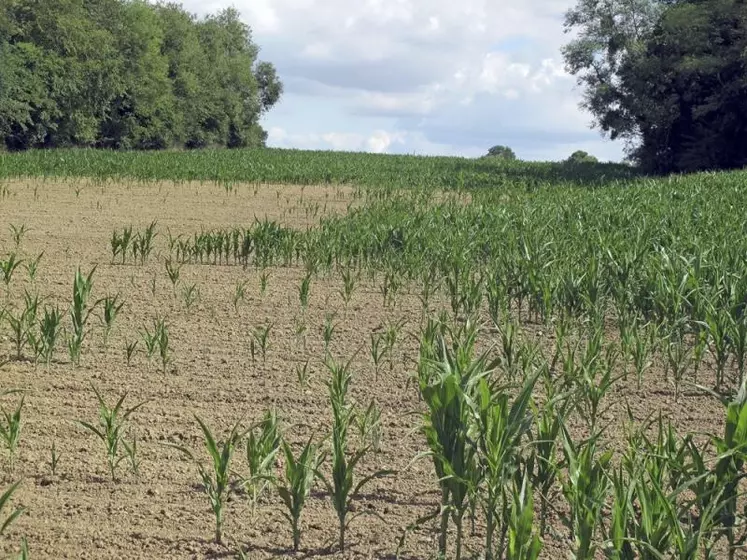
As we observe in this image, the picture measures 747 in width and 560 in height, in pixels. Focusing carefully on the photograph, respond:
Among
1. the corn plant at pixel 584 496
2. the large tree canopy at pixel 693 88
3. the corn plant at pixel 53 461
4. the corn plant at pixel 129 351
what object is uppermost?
the large tree canopy at pixel 693 88

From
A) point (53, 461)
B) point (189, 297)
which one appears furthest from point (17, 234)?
point (53, 461)

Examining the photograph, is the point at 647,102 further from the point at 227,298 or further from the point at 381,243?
the point at 227,298

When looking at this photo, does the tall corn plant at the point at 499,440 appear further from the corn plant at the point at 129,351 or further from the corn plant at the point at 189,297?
the corn plant at the point at 189,297

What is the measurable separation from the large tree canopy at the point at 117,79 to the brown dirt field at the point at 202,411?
37.1 m

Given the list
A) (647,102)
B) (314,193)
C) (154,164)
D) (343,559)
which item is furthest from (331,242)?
(647,102)

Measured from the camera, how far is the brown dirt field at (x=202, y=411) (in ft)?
11.3

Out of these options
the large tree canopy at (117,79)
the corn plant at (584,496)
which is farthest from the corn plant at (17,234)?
the large tree canopy at (117,79)

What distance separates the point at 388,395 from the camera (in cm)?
524

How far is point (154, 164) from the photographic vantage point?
27.4 meters

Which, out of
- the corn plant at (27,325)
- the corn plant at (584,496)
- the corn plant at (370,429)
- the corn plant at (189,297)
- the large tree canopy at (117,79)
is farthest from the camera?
the large tree canopy at (117,79)

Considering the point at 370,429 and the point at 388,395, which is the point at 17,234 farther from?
Answer: the point at 370,429

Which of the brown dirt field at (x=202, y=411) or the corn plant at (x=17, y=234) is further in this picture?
the corn plant at (x=17, y=234)

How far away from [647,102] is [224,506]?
113 ft

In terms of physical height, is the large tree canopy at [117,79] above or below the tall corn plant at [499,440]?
above
